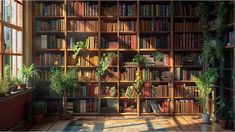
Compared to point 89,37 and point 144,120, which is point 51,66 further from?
point 144,120

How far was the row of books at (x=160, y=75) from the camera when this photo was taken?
7961 millimetres

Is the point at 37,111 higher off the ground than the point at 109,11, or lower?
lower

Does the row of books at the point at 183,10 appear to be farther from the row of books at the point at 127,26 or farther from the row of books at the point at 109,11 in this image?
the row of books at the point at 109,11

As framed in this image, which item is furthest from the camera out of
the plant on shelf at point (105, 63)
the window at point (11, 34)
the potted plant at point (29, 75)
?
the plant on shelf at point (105, 63)

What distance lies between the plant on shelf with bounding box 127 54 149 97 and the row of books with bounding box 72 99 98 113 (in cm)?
80

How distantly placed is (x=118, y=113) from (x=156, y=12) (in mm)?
2393

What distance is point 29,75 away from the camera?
24.1 ft

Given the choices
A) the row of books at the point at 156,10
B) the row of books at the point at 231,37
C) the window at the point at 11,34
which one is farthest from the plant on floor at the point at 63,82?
the row of books at the point at 231,37

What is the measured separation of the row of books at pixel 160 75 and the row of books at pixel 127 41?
0.71m

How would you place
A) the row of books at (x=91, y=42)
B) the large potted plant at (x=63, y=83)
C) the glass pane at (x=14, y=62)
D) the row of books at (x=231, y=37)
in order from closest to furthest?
the row of books at (x=231, y=37), the glass pane at (x=14, y=62), the large potted plant at (x=63, y=83), the row of books at (x=91, y=42)

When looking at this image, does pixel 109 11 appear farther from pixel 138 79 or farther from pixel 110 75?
pixel 138 79

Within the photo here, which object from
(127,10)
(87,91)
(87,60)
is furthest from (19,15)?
(127,10)

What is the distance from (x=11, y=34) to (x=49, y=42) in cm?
113

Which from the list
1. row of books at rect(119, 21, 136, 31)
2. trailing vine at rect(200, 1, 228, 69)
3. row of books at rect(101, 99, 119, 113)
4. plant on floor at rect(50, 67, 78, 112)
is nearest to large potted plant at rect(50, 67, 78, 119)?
plant on floor at rect(50, 67, 78, 112)
